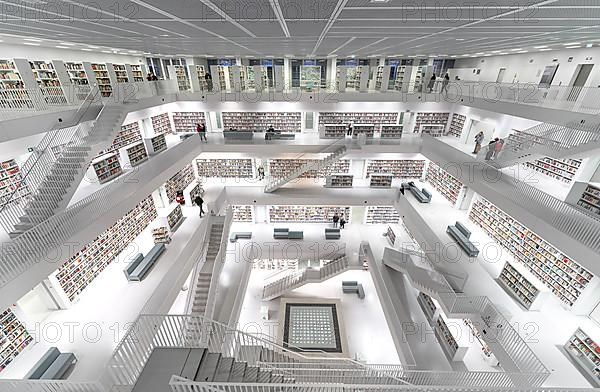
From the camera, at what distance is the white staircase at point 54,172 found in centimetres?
577

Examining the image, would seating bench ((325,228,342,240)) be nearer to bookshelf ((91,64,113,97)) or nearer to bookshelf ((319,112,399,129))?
bookshelf ((319,112,399,129))

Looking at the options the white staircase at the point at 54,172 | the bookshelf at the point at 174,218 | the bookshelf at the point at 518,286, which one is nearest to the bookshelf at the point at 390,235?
the bookshelf at the point at 518,286

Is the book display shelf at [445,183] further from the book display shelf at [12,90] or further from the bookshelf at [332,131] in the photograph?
the book display shelf at [12,90]

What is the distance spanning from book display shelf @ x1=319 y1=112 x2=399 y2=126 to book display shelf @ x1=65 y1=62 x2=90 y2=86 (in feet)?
36.4

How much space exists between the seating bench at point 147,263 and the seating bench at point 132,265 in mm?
92

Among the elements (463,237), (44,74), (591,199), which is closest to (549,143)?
(591,199)

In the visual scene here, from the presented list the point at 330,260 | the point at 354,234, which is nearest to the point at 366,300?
the point at 330,260

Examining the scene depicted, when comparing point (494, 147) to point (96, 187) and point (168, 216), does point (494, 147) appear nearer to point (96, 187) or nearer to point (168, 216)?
point (168, 216)

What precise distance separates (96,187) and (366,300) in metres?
12.9

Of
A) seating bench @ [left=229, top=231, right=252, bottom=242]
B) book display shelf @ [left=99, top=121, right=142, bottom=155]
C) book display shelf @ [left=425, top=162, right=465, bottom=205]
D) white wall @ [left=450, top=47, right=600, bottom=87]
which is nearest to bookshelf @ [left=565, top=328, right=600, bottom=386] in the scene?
book display shelf @ [left=425, top=162, right=465, bottom=205]

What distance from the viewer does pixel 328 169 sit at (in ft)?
50.9

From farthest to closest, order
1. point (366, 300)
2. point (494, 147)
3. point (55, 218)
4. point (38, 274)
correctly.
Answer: point (366, 300) → point (494, 147) → point (55, 218) → point (38, 274)

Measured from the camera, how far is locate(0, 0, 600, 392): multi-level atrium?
169 inches

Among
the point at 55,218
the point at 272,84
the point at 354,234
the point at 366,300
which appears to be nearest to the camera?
the point at 55,218
